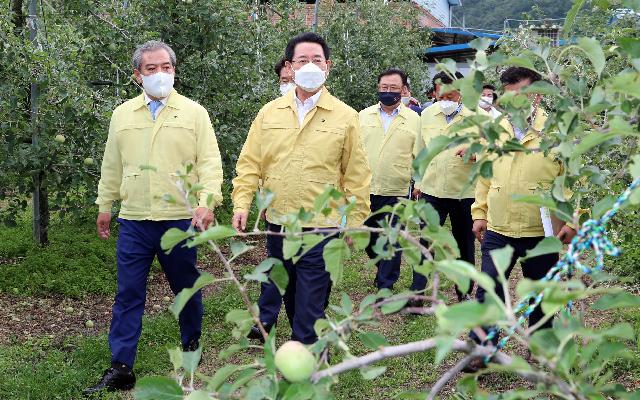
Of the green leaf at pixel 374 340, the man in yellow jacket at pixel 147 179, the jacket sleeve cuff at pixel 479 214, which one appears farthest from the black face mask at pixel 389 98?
the green leaf at pixel 374 340

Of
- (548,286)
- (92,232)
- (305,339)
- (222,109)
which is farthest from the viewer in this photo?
(92,232)

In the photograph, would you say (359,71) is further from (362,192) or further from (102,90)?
(362,192)

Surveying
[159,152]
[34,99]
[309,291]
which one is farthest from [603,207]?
[34,99]

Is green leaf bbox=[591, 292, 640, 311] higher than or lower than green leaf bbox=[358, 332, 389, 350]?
higher

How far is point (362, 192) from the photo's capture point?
4.36m

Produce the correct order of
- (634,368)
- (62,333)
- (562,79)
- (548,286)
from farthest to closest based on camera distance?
(62,333)
(634,368)
(562,79)
(548,286)

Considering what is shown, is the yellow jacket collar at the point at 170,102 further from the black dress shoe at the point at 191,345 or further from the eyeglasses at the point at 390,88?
the eyeglasses at the point at 390,88

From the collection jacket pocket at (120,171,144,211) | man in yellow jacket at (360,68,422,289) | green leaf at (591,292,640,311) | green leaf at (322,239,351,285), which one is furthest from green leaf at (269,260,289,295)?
man in yellow jacket at (360,68,422,289)

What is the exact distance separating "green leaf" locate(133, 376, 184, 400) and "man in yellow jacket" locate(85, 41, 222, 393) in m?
2.86

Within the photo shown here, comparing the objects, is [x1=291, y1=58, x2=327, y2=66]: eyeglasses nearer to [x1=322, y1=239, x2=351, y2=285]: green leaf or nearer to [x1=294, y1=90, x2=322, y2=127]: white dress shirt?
[x1=294, y1=90, x2=322, y2=127]: white dress shirt

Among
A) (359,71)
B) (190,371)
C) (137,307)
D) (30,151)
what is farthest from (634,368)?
(359,71)

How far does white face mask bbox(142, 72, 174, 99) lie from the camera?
443 cm

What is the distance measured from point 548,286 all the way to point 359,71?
13322 millimetres

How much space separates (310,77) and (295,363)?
307 cm
